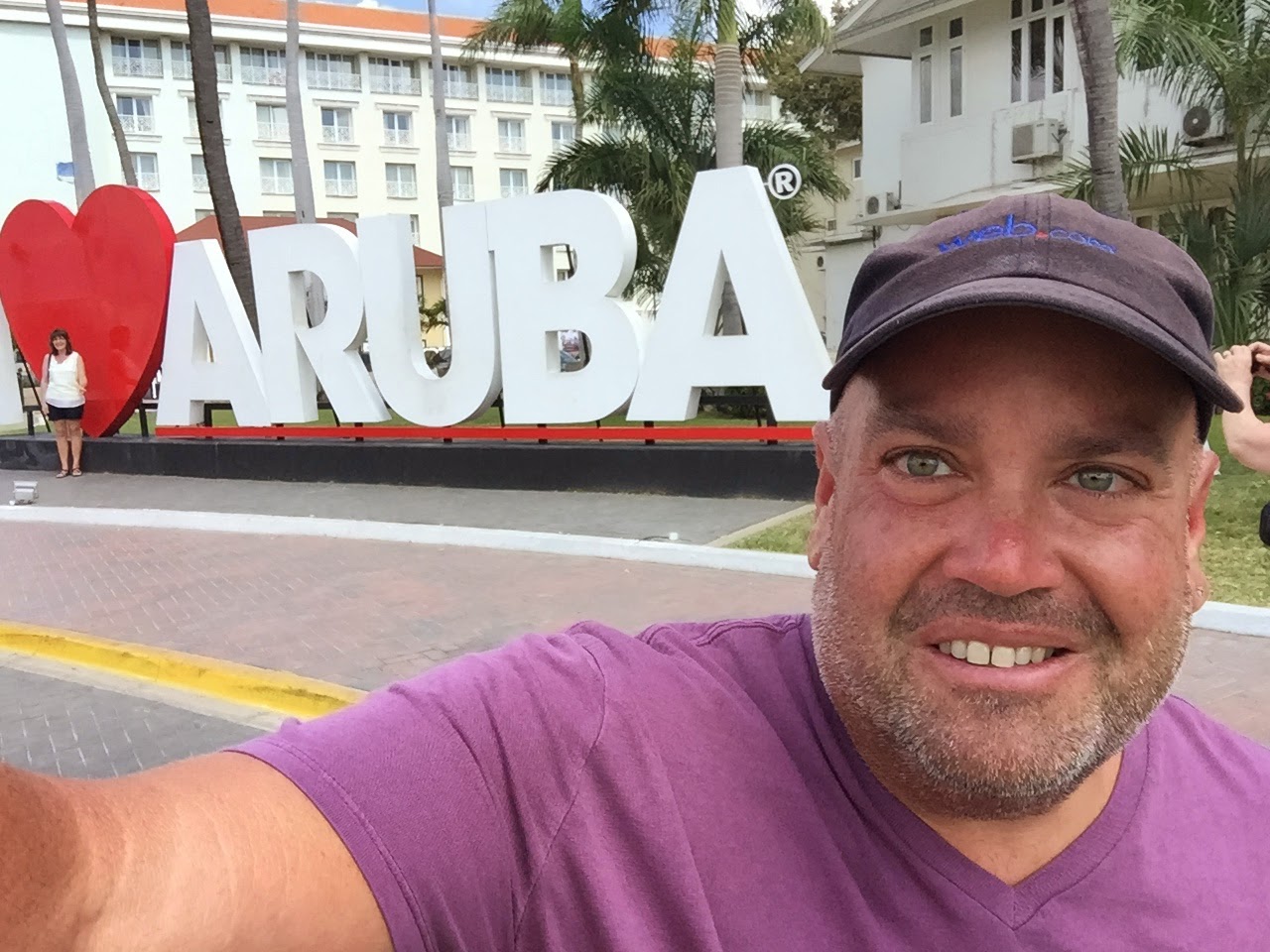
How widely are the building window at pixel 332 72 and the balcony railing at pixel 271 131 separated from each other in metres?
2.32

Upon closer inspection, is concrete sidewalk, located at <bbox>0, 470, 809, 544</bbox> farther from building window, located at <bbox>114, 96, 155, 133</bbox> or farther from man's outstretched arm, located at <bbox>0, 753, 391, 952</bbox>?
building window, located at <bbox>114, 96, 155, 133</bbox>

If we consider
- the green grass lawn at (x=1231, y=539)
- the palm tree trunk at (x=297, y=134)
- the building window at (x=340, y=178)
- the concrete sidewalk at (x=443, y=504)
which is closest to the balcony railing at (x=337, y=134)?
→ the building window at (x=340, y=178)

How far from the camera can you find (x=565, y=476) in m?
10.0

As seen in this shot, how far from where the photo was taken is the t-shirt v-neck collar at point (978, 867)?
1242 mm

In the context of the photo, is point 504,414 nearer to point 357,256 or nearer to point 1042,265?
point 357,256

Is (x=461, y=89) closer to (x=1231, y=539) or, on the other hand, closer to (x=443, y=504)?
(x=443, y=504)

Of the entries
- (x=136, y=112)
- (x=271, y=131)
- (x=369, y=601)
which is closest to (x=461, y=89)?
(x=271, y=131)

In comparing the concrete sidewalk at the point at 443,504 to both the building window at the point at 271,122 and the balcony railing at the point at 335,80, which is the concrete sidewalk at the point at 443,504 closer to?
the building window at the point at 271,122

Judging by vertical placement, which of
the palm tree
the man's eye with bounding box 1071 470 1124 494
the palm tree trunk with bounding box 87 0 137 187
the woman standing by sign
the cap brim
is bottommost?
the woman standing by sign

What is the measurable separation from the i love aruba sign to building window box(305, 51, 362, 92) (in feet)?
128

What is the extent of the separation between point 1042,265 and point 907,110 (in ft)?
74.4

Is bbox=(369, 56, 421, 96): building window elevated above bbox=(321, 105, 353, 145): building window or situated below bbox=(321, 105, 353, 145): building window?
above

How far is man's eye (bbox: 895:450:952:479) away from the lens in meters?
1.30

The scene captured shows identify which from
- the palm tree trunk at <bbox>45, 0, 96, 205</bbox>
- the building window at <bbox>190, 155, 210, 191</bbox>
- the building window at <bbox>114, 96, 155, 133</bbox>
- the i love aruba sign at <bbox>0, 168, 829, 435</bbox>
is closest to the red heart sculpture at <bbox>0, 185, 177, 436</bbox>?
the i love aruba sign at <bbox>0, 168, 829, 435</bbox>
